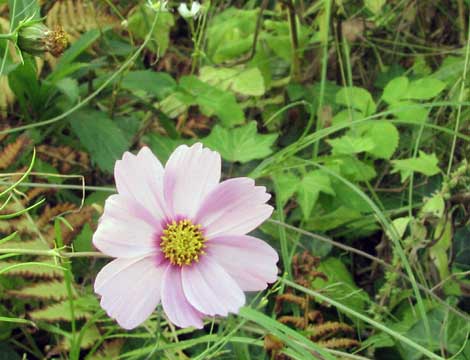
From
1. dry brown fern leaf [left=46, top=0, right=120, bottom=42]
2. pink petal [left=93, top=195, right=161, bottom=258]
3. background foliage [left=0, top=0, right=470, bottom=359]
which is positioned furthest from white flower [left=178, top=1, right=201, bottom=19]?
pink petal [left=93, top=195, right=161, bottom=258]

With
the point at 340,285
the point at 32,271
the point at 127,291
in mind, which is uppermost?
the point at 127,291

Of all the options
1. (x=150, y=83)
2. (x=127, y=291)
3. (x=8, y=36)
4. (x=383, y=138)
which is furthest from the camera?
(x=150, y=83)

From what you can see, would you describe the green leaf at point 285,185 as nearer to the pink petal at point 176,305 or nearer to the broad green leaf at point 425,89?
the broad green leaf at point 425,89

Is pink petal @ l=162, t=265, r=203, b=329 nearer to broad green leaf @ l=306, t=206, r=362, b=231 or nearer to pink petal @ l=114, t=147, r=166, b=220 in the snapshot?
pink petal @ l=114, t=147, r=166, b=220

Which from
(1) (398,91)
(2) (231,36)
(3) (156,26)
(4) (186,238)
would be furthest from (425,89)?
(4) (186,238)

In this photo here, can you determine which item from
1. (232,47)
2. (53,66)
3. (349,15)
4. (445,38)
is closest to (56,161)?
(53,66)

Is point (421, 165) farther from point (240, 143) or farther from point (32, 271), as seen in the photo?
point (32, 271)
